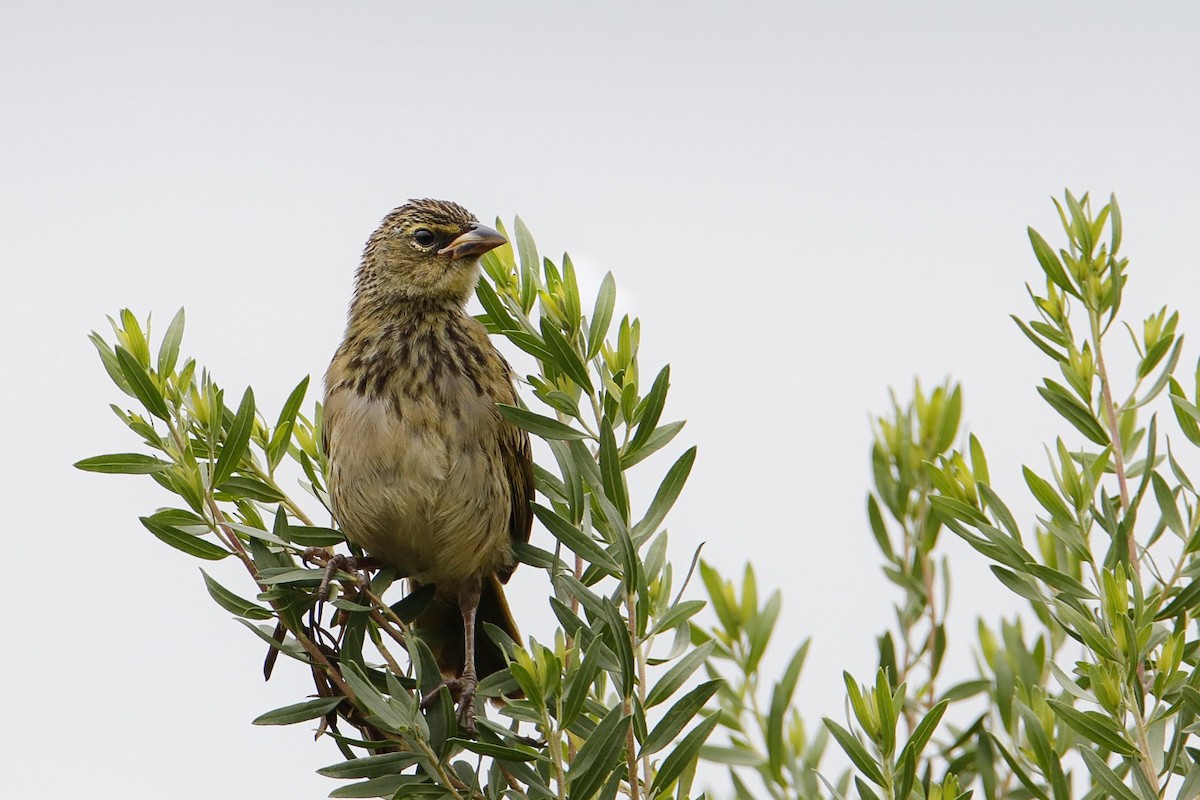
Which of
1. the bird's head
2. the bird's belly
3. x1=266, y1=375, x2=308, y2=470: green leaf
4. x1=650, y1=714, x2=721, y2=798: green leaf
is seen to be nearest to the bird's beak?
the bird's head

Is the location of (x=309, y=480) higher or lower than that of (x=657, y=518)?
higher

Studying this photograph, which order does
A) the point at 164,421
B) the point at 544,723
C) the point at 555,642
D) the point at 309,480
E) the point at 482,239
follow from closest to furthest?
1. the point at 544,723
2. the point at 555,642
3. the point at 164,421
4. the point at 309,480
5. the point at 482,239

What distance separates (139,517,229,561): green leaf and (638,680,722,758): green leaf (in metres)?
0.87

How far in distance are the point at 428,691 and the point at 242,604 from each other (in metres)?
0.39

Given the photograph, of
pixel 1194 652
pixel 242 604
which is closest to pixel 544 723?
pixel 242 604

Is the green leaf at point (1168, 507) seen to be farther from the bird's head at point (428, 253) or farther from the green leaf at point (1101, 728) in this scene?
the bird's head at point (428, 253)

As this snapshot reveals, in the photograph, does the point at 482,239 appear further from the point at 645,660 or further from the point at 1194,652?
the point at 1194,652

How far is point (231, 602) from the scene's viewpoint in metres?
2.56

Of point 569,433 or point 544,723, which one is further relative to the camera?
point 569,433

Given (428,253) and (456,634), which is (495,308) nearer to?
(428,253)

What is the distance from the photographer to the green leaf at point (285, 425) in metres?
2.86

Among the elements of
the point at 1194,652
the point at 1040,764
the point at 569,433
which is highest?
the point at 569,433

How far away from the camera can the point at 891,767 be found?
8.14 feet

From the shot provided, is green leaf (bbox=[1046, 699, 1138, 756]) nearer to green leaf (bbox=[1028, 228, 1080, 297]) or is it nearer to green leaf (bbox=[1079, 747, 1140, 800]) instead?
green leaf (bbox=[1079, 747, 1140, 800])
